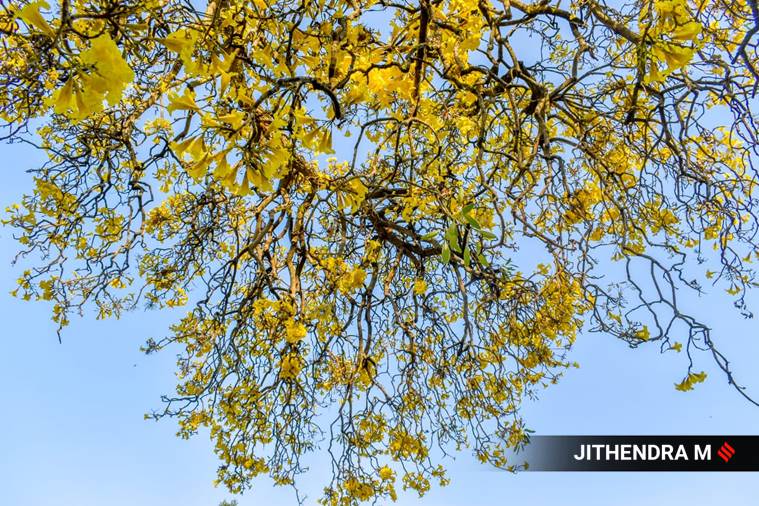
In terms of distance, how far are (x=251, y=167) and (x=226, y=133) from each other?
0.17 meters

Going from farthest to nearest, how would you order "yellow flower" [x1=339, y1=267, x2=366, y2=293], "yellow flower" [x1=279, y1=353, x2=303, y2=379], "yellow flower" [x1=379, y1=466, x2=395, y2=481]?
"yellow flower" [x1=379, y1=466, x2=395, y2=481] → "yellow flower" [x1=279, y1=353, x2=303, y2=379] → "yellow flower" [x1=339, y1=267, x2=366, y2=293]

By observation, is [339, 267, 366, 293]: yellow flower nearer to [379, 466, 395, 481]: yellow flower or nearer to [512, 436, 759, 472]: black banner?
[379, 466, 395, 481]: yellow flower

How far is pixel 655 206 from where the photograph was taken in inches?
147

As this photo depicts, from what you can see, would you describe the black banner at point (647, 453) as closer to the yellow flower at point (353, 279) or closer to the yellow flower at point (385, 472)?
the yellow flower at point (385, 472)

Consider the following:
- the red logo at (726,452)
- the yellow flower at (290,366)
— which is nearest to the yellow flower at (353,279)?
the yellow flower at (290,366)

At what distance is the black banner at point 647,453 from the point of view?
407cm

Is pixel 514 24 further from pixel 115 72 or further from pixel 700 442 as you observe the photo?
pixel 700 442

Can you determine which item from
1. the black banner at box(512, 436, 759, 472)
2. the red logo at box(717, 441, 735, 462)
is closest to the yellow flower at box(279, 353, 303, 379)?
the black banner at box(512, 436, 759, 472)

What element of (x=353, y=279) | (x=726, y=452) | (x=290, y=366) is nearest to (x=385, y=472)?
(x=290, y=366)

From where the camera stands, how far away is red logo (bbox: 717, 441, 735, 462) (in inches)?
160

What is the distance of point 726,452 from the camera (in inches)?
160

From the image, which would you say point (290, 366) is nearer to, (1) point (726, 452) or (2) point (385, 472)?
(2) point (385, 472)

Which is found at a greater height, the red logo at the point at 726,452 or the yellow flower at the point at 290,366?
the yellow flower at the point at 290,366

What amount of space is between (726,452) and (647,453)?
20.9 inches
